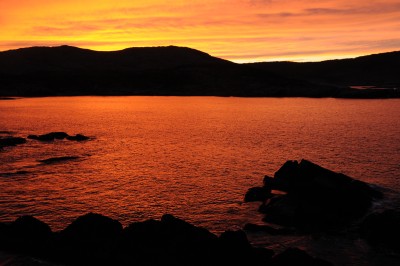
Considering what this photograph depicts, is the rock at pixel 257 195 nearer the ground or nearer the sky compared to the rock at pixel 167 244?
nearer the ground

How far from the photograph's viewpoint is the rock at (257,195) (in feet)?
98.7

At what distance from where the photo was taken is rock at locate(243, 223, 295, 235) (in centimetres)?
2386

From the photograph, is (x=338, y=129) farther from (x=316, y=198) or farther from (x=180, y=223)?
(x=180, y=223)

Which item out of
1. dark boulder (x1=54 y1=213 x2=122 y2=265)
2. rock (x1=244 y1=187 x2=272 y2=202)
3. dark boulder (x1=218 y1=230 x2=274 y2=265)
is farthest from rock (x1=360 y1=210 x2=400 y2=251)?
dark boulder (x1=54 y1=213 x2=122 y2=265)

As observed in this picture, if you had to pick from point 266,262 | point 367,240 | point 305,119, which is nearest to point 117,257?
point 266,262

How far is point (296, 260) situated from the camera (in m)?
17.5

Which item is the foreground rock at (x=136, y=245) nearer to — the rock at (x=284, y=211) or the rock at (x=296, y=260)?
the rock at (x=296, y=260)

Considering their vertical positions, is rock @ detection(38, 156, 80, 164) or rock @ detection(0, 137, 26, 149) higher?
rock @ detection(0, 137, 26, 149)

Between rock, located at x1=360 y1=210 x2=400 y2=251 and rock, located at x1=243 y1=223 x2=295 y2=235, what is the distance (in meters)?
4.02

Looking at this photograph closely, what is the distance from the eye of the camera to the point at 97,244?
18.9 metres

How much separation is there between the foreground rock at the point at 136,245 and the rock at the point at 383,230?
660 centimetres

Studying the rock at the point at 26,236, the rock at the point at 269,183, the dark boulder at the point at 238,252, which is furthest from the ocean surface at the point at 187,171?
the rock at the point at 26,236

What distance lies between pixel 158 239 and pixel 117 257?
2101 mm

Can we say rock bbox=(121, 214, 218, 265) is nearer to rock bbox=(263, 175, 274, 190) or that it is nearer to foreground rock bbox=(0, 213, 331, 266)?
foreground rock bbox=(0, 213, 331, 266)
